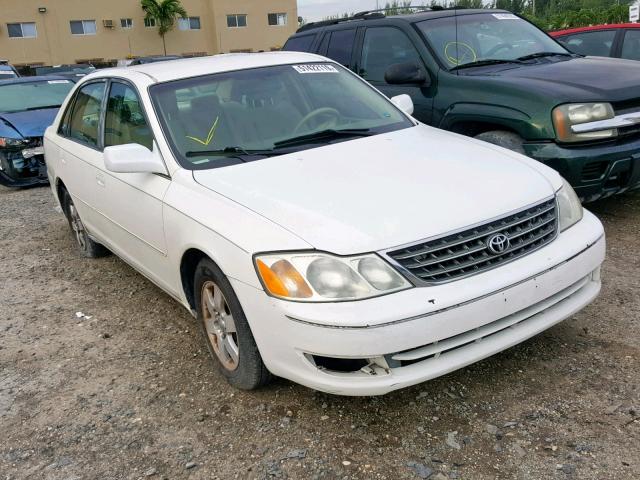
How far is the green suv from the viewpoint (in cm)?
454

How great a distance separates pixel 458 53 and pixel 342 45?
140 cm

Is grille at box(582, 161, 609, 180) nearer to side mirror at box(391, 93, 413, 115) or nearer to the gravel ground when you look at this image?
the gravel ground

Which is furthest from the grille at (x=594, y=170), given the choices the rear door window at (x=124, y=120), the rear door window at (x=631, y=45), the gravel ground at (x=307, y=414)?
the rear door window at (x=631, y=45)

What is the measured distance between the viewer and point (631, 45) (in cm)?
720

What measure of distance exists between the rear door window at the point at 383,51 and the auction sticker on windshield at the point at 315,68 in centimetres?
156

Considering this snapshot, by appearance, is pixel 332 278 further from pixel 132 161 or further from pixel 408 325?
pixel 132 161

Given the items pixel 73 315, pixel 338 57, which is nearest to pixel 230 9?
pixel 338 57

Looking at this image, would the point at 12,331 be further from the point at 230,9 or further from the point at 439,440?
the point at 230,9

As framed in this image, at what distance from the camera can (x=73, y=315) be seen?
420 cm

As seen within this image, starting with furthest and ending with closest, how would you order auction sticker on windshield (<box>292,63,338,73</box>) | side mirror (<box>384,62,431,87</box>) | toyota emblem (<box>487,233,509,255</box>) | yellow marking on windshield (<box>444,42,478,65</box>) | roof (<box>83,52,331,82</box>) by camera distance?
yellow marking on windshield (<box>444,42,478,65</box>)
side mirror (<box>384,62,431,87</box>)
auction sticker on windshield (<box>292,63,338,73</box>)
roof (<box>83,52,331,82</box>)
toyota emblem (<box>487,233,509,255</box>)

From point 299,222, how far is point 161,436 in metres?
1.18

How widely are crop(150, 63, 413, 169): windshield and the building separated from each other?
136ft

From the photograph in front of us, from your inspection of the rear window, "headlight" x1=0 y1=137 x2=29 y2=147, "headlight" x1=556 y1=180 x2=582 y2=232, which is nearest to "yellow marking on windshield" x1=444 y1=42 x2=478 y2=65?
the rear window

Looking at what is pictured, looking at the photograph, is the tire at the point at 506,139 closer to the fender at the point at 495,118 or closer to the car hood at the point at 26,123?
the fender at the point at 495,118
